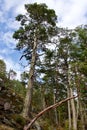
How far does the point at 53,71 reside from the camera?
88.1 ft

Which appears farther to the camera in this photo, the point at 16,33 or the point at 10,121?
the point at 16,33

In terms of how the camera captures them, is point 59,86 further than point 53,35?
Yes

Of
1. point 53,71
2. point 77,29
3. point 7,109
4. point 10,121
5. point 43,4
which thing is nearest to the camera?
point 10,121

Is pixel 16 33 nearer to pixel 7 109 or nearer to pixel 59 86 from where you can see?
pixel 7 109

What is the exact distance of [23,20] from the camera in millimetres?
19203

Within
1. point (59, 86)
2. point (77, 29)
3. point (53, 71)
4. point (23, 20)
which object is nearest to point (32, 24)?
point (23, 20)

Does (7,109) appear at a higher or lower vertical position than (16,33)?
lower

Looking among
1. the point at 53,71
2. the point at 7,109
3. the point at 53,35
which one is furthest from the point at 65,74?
the point at 7,109

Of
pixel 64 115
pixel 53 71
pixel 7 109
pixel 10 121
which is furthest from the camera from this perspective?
pixel 64 115

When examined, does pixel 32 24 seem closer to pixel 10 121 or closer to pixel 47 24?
pixel 47 24

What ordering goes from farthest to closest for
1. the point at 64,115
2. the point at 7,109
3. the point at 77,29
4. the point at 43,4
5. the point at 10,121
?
the point at 64,115, the point at 77,29, the point at 43,4, the point at 7,109, the point at 10,121

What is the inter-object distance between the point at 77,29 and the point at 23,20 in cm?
744

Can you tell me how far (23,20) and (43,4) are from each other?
1.88 metres

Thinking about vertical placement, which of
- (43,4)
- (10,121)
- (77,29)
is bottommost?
(10,121)
